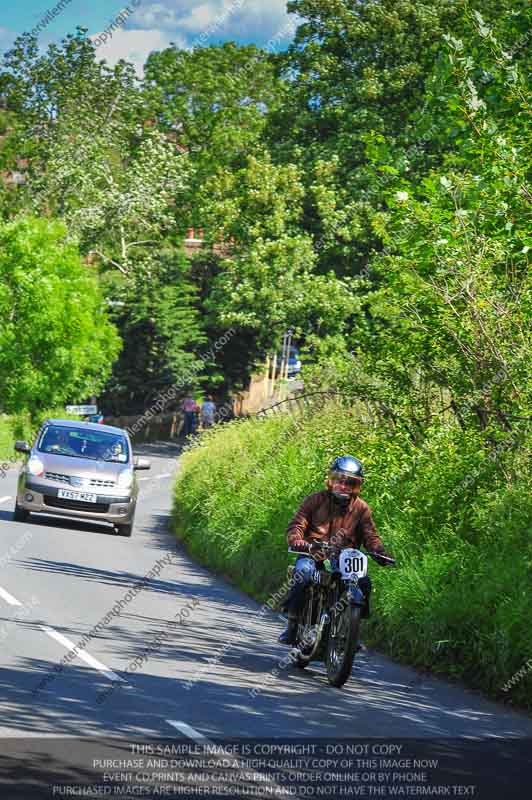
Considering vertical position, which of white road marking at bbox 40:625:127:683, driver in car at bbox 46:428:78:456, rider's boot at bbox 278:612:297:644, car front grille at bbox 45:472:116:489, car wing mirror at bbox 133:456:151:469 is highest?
driver in car at bbox 46:428:78:456

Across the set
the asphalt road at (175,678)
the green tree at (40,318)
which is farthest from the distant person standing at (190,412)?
the asphalt road at (175,678)

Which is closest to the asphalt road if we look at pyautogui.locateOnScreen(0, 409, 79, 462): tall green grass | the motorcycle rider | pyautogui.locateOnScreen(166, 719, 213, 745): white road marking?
pyautogui.locateOnScreen(166, 719, 213, 745): white road marking

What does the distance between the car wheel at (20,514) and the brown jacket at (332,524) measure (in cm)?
1311

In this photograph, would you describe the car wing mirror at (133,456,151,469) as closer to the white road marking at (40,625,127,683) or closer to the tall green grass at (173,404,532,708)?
the tall green grass at (173,404,532,708)

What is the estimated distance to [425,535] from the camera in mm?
14508

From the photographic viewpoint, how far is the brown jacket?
11.5 meters

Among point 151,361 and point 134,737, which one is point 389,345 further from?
point 151,361

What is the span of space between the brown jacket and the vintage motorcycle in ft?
0.51

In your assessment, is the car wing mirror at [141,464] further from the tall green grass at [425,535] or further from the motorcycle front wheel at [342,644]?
the motorcycle front wheel at [342,644]

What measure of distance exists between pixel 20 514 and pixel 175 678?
13973mm

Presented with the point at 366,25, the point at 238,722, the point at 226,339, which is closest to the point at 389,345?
the point at 238,722

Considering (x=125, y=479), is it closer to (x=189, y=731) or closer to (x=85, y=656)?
(x=85, y=656)

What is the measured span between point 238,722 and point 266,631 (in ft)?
18.3

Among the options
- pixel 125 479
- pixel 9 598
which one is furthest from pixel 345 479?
pixel 125 479
